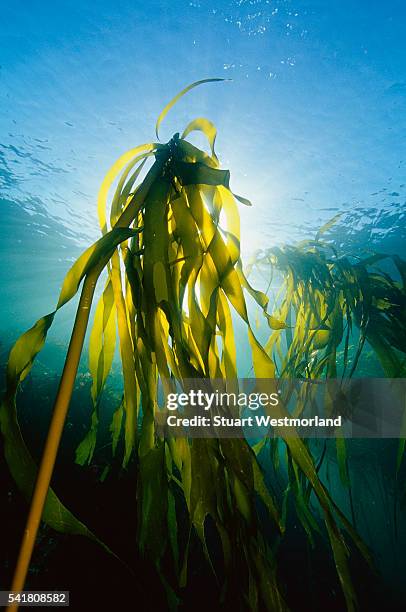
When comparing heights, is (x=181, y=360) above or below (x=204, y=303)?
below

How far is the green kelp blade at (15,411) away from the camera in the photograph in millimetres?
638

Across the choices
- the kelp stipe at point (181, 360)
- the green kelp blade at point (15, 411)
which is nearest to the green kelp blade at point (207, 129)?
the kelp stipe at point (181, 360)

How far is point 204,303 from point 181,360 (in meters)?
0.26

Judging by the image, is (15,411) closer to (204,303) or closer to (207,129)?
(204,303)

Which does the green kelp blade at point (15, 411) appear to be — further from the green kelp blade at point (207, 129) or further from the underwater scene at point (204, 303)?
the green kelp blade at point (207, 129)

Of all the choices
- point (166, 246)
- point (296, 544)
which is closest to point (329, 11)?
point (166, 246)

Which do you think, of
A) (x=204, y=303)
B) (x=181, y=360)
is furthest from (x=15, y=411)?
(x=204, y=303)

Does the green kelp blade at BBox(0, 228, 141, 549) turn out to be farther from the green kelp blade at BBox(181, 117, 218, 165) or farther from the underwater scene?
the green kelp blade at BBox(181, 117, 218, 165)

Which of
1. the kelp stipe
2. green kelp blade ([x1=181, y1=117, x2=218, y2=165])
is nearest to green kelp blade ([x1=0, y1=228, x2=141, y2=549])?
the kelp stipe

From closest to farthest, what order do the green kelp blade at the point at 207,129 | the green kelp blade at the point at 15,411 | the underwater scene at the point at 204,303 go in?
the green kelp blade at the point at 15,411 < the underwater scene at the point at 204,303 < the green kelp blade at the point at 207,129

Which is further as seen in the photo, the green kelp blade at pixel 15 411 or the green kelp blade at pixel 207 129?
the green kelp blade at pixel 207 129

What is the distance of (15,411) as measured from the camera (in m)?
0.65

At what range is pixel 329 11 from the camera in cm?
539

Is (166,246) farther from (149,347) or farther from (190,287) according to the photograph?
(149,347)
